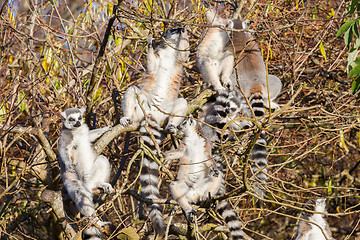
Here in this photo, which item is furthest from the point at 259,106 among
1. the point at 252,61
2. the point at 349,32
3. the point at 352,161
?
the point at 352,161

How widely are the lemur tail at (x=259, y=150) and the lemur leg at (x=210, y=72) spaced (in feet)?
1.59

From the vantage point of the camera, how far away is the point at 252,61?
563 centimetres

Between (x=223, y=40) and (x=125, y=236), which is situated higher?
(x=223, y=40)

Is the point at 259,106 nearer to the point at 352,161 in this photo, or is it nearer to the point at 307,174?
the point at 307,174

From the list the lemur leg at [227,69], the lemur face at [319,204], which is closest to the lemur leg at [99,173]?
the lemur leg at [227,69]

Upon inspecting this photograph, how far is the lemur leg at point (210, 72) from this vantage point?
18.0 ft

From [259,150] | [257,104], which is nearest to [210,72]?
[257,104]

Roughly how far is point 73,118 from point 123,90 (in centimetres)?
127

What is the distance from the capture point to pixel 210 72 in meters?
5.54

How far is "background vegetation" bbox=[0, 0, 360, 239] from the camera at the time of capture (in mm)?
4336

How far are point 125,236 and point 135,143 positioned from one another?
9.25 ft

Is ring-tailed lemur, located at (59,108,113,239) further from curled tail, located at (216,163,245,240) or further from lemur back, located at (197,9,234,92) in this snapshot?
lemur back, located at (197,9,234,92)

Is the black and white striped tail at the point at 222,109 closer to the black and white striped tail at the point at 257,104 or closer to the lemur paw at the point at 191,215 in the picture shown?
the black and white striped tail at the point at 257,104

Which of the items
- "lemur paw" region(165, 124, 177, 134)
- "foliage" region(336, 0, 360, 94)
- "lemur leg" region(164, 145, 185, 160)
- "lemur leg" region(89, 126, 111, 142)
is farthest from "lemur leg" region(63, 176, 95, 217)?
"foliage" region(336, 0, 360, 94)
